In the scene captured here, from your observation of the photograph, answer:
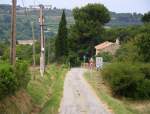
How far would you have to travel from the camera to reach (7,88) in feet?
77.2

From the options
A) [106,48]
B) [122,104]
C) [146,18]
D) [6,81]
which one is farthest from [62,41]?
[6,81]

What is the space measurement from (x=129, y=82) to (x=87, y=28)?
7084 centimetres

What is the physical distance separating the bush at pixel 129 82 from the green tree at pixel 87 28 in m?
67.8

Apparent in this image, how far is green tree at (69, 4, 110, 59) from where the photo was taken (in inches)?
4633

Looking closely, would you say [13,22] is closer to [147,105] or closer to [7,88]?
[7,88]

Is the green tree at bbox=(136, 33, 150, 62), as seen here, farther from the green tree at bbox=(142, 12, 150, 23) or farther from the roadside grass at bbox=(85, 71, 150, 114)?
the green tree at bbox=(142, 12, 150, 23)

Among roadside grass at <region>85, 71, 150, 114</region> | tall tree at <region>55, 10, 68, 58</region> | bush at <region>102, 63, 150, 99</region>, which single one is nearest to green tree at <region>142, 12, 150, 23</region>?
tall tree at <region>55, 10, 68, 58</region>

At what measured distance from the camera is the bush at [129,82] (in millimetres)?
47281

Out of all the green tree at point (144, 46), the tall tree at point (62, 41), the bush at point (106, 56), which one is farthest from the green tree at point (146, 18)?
the green tree at point (144, 46)

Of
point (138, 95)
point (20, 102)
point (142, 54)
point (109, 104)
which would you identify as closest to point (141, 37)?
point (142, 54)

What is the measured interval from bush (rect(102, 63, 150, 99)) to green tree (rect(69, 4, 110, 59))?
6782cm

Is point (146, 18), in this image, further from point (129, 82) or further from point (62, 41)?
point (129, 82)

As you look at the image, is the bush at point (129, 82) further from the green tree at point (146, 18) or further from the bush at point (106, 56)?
the green tree at point (146, 18)

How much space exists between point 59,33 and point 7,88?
8677 cm
